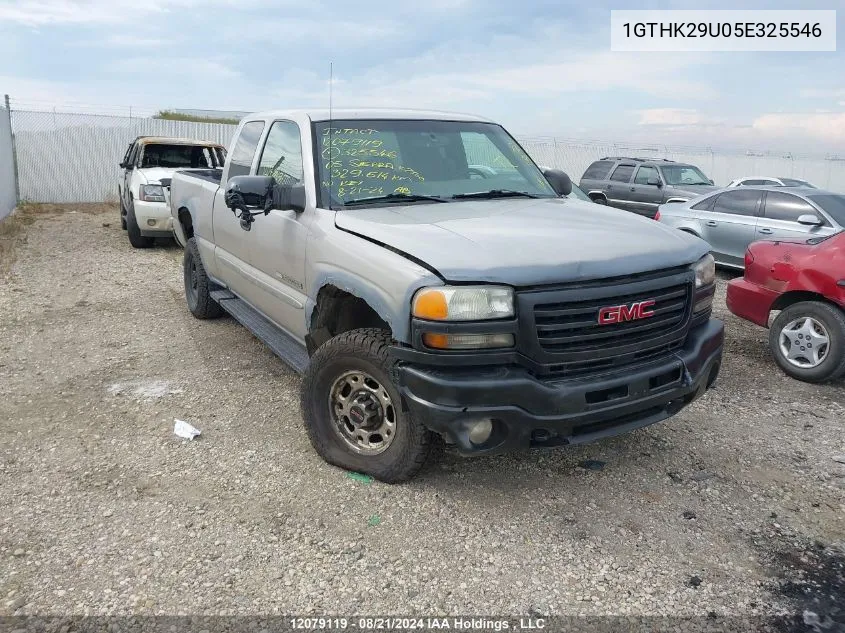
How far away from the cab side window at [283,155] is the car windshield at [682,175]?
38.2 feet

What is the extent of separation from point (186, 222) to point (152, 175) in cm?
445

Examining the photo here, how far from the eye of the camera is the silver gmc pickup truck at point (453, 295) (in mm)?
2977

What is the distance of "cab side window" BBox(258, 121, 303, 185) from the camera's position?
171 inches

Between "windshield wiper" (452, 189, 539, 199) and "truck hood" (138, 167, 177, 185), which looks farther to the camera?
"truck hood" (138, 167, 177, 185)

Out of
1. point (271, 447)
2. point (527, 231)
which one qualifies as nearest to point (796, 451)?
point (527, 231)

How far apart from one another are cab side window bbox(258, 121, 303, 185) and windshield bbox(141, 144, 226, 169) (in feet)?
23.4

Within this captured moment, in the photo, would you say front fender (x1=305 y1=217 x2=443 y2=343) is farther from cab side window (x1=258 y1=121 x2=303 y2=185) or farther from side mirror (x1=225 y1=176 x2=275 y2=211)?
cab side window (x1=258 y1=121 x2=303 y2=185)

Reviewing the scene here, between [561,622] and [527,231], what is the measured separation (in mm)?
1785

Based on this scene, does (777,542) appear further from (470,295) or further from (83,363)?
(83,363)

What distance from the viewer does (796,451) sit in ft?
13.7

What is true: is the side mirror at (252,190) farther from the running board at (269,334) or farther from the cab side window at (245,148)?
the cab side window at (245,148)

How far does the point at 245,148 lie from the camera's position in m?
5.28

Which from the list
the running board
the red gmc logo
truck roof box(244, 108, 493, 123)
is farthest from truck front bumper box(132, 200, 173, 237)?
the red gmc logo

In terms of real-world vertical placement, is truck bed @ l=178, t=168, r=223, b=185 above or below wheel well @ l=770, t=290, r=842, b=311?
above
